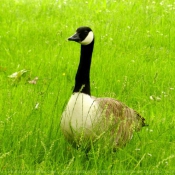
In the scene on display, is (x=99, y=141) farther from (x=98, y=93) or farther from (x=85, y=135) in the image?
(x=98, y=93)

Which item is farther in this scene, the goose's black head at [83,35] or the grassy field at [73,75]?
the goose's black head at [83,35]

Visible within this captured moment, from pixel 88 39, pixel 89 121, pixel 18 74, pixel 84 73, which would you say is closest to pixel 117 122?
pixel 89 121

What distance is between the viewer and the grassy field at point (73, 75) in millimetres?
3814

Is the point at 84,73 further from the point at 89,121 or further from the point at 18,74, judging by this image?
the point at 18,74

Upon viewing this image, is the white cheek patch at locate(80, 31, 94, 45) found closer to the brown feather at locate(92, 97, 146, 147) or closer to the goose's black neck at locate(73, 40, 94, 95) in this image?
the goose's black neck at locate(73, 40, 94, 95)

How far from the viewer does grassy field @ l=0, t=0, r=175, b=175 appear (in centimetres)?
381

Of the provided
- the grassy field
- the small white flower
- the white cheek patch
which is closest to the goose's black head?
the white cheek patch

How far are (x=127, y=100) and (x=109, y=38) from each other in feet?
10.2

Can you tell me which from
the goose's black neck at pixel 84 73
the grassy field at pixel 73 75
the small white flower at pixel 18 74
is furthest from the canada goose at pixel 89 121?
the small white flower at pixel 18 74

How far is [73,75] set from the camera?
21.9 ft

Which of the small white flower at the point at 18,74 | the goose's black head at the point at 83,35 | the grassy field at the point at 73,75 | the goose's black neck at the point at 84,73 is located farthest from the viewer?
the small white flower at the point at 18,74

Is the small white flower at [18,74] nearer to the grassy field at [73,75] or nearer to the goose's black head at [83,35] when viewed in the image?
the grassy field at [73,75]

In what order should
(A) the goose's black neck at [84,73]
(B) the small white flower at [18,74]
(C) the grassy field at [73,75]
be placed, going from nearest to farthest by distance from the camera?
(C) the grassy field at [73,75]
(A) the goose's black neck at [84,73]
(B) the small white flower at [18,74]

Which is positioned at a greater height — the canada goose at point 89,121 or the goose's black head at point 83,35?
the goose's black head at point 83,35
